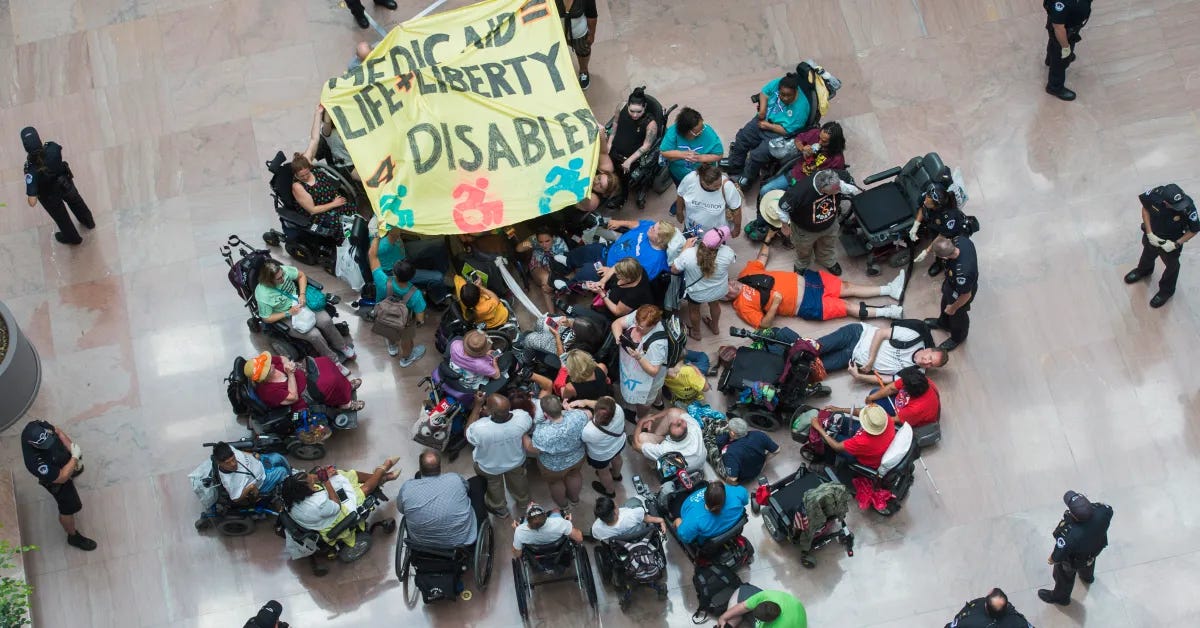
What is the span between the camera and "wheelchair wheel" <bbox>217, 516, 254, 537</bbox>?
10.0 meters

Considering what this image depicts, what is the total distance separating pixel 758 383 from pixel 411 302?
3.15m

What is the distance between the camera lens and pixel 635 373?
9992 mm

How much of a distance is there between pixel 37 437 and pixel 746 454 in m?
5.79

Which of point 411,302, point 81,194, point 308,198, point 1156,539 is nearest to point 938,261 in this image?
point 1156,539

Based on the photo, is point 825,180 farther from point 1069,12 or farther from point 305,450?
point 305,450

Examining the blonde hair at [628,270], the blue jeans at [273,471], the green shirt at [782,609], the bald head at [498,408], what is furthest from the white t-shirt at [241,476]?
the green shirt at [782,609]

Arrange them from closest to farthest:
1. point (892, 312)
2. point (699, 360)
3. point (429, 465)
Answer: point (429, 465) < point (699, 360) < point (892, 312)

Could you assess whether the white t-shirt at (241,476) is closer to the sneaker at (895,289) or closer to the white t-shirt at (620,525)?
the white t-shirt at (620,525)

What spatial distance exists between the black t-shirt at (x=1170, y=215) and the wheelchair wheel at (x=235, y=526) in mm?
8318

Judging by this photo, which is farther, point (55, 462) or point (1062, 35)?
point (1062, 35)

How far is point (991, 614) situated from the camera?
8812 mm

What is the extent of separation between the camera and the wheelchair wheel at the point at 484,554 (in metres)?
9.59

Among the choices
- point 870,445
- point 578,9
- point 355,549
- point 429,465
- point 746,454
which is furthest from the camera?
point 578,9

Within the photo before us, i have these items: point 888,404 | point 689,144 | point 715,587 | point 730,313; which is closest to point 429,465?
point 715,587
